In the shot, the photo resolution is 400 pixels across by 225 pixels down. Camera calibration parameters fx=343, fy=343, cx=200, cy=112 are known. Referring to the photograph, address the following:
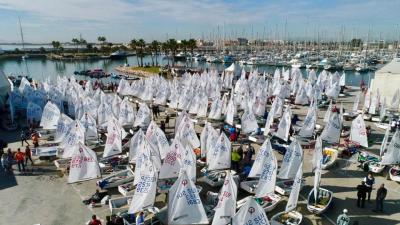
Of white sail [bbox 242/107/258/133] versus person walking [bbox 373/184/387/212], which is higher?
white sail [bbox 242/107/258/133]

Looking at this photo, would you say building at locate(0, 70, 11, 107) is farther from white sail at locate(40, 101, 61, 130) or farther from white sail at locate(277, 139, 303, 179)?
white sail at locate(277, 139, 303, 179)

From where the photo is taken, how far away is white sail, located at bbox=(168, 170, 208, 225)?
14.2m

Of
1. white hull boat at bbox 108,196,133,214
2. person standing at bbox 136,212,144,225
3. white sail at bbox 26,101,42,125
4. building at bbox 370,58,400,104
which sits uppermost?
building at bbox 370,58,400,104

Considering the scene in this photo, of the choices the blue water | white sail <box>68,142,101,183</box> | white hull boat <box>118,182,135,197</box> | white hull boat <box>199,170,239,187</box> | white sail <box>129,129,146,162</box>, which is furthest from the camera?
the blue water

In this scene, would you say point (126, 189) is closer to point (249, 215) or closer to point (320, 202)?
point (249, 215)

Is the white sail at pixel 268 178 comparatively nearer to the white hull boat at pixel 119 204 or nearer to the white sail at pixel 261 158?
the white sail at pixel 261 158

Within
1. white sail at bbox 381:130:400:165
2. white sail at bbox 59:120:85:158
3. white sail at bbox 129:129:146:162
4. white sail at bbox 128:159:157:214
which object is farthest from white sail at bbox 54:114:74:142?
white sail at bbox 381:130:400:165

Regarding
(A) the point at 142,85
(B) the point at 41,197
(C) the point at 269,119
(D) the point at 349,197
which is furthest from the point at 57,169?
(A) the point at 142,85

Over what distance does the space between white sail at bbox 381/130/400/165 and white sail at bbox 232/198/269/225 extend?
1239cm

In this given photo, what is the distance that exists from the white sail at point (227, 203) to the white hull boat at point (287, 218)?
7.81ft

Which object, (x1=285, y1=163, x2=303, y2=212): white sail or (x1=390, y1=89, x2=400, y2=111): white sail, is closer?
(x1=285, y1=163, x2=303, y2=212): white sail

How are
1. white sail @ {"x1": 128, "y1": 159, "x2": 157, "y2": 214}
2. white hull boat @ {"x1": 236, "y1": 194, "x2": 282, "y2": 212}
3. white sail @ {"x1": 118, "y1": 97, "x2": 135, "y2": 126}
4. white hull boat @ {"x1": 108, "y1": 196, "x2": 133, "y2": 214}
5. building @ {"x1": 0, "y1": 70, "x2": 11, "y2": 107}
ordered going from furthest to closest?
A: 1. building @ {"x1": 0, "y1": 70, "x2": 11, "y2": 107}
2. white sail @ {"x1": 118, "y1": 97, "x2": 135, "y2": 126}
3. white hull boat @ {"x1": 108, "y1": 196, "x2": 133, "y2": 214}
4. white hull boat @ {"x1": 236, "y1": 194, "x2": 282, "y2": 212}
5. white sail @ {"x1": 128, "y1": 159, "x2": 157, "y2": 214}

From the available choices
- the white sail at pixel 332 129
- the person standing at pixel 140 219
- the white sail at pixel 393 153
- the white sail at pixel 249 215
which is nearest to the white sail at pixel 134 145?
the person standing at pixel 140 219

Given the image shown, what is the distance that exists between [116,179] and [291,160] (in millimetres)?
10167
